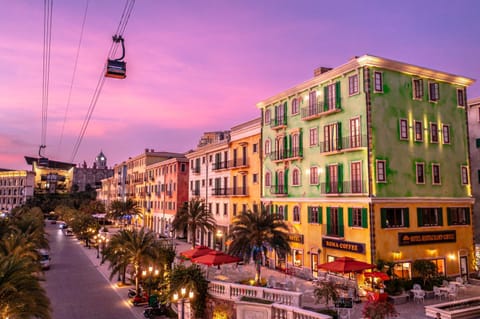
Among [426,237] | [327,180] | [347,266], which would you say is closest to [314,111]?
[327,180]

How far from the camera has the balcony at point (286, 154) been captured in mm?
34853

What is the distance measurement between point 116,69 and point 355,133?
60.7ft

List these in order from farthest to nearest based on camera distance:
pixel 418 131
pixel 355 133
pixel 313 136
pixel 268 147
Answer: pixel 268 147 < pixel 313 136 < pixel 418 131 < pixel 355 133

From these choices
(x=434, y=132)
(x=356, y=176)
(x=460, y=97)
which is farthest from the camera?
(x=460, y=97)

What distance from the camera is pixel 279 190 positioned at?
37156 mm

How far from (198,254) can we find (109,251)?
7014mm

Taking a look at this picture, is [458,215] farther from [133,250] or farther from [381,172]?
[133,250]

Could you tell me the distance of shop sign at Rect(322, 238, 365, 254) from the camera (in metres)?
27.0

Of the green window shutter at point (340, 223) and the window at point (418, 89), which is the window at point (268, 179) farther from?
the window at point (418, 89)

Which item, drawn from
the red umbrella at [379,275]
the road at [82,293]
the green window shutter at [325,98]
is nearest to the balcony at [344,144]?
the green window shutter at [325,98]

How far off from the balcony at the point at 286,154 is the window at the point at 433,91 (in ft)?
37.6

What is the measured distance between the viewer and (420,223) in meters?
28.4

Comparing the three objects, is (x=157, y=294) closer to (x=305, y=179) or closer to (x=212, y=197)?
(x=305, y=179)

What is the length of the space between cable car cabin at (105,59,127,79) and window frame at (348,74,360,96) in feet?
59.3
